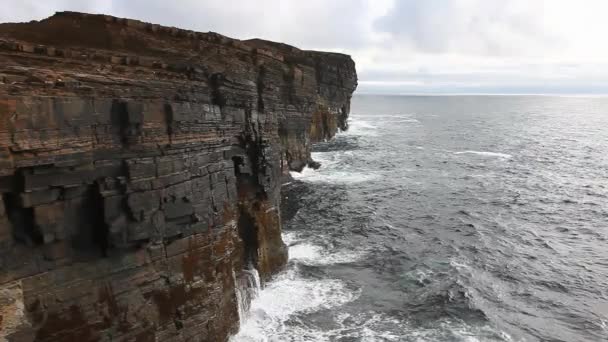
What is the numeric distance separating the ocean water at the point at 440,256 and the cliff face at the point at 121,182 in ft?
15.5

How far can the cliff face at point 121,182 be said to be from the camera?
1306 cm

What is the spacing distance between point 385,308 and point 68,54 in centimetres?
1913

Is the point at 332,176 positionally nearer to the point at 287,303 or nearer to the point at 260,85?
the point at 260,85

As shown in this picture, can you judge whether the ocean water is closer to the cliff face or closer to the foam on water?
the foam on water

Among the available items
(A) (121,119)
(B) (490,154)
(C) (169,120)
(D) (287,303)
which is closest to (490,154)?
(B) (490,154)

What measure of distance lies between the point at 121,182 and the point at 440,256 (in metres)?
23.6

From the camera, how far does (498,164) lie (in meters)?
66.7

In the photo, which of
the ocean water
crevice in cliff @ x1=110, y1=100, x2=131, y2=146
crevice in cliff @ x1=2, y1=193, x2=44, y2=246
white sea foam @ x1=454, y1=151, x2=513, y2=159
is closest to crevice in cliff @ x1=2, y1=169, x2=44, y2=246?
crevice in cliff @ x1=2, y1=193, x2=44, y2=246

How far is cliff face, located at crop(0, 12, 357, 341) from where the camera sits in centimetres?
1306

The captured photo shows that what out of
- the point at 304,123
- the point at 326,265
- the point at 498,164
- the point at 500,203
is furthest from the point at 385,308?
the point at 498,164

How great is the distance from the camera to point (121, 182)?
49.8 ft

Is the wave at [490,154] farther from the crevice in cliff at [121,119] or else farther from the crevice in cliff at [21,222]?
the crevice in cliff at [21,222]

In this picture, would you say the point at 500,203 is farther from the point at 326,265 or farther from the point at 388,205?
the point at 326,265

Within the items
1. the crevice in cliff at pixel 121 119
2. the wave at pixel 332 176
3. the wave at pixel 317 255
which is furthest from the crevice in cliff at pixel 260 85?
the wave at pixel 332 176
